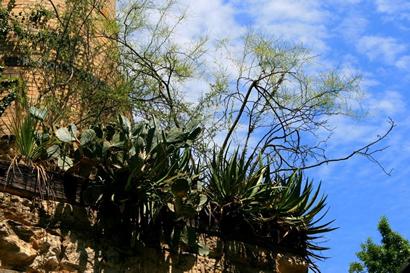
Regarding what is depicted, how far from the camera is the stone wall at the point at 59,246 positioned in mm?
7273

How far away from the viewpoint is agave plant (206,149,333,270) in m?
9.38

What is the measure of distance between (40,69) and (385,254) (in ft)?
39.0

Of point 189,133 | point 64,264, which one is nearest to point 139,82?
point 189,133

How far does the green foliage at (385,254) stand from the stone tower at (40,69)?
1054 cm

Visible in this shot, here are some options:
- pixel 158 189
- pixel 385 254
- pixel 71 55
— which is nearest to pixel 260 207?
pixel 158 189

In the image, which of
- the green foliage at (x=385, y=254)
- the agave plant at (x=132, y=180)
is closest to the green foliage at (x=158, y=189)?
the agave plant at (x=132, y=180)

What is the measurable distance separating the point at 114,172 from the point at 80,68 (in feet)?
13.9

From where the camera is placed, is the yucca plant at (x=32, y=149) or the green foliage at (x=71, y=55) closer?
the yucca plant at (x=32, y=149)

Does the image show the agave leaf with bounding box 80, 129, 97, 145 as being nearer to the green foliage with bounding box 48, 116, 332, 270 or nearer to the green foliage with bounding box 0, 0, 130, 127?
the green foliage with bounding box 48, 116, 332, 270

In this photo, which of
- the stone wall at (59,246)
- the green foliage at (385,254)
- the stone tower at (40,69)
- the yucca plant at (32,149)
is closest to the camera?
the stone wall at (59,246)

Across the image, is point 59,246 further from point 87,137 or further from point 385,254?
point 385,254

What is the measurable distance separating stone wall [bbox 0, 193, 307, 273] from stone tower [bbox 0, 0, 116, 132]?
10.8 ft

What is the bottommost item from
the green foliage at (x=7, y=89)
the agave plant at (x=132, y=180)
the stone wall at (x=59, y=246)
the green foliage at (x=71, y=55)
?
the stone wall at (x=59, y=246)

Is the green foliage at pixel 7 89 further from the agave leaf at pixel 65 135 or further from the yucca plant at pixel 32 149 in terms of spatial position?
the agave leaf at pixel 65 135
